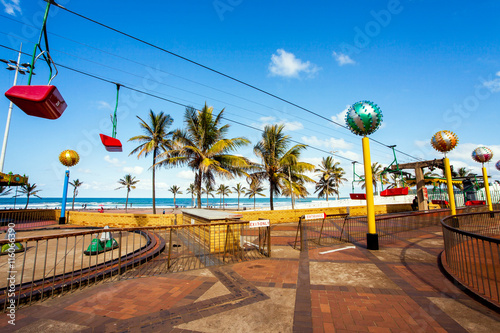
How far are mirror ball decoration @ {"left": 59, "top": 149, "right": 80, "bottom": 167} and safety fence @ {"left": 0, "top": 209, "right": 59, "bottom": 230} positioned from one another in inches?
156

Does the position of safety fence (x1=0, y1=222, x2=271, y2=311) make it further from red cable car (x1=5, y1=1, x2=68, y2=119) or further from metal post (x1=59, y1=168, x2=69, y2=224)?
metal post (x1=59, y1=168, x2=69, y2=224)

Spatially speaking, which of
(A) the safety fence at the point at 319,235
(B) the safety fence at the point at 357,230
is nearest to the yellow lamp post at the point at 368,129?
(B) the safety fence at the point at 357,230

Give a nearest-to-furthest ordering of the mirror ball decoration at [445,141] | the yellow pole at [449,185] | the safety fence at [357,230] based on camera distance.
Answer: the safety fence at [357,230], the yellow pole at [449,185], the mirror ball decoration at [445,141]

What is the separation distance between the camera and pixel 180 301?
151 inches

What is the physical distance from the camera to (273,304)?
3.74 m

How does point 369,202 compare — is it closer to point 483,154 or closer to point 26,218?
point 483,154

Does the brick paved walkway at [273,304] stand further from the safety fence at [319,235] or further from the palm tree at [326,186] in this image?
the palm tree at [326,186]

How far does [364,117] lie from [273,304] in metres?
6.81

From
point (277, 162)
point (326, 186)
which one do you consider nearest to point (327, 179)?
point (326, 186)

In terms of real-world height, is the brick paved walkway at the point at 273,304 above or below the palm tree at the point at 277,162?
below

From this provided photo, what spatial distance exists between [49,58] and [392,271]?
8317 mm

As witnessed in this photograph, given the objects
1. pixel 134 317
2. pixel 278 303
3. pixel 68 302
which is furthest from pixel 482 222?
pixel 68 302

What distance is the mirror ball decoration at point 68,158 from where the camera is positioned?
16.9 m

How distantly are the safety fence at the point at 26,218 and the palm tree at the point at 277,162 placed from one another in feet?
57.6
